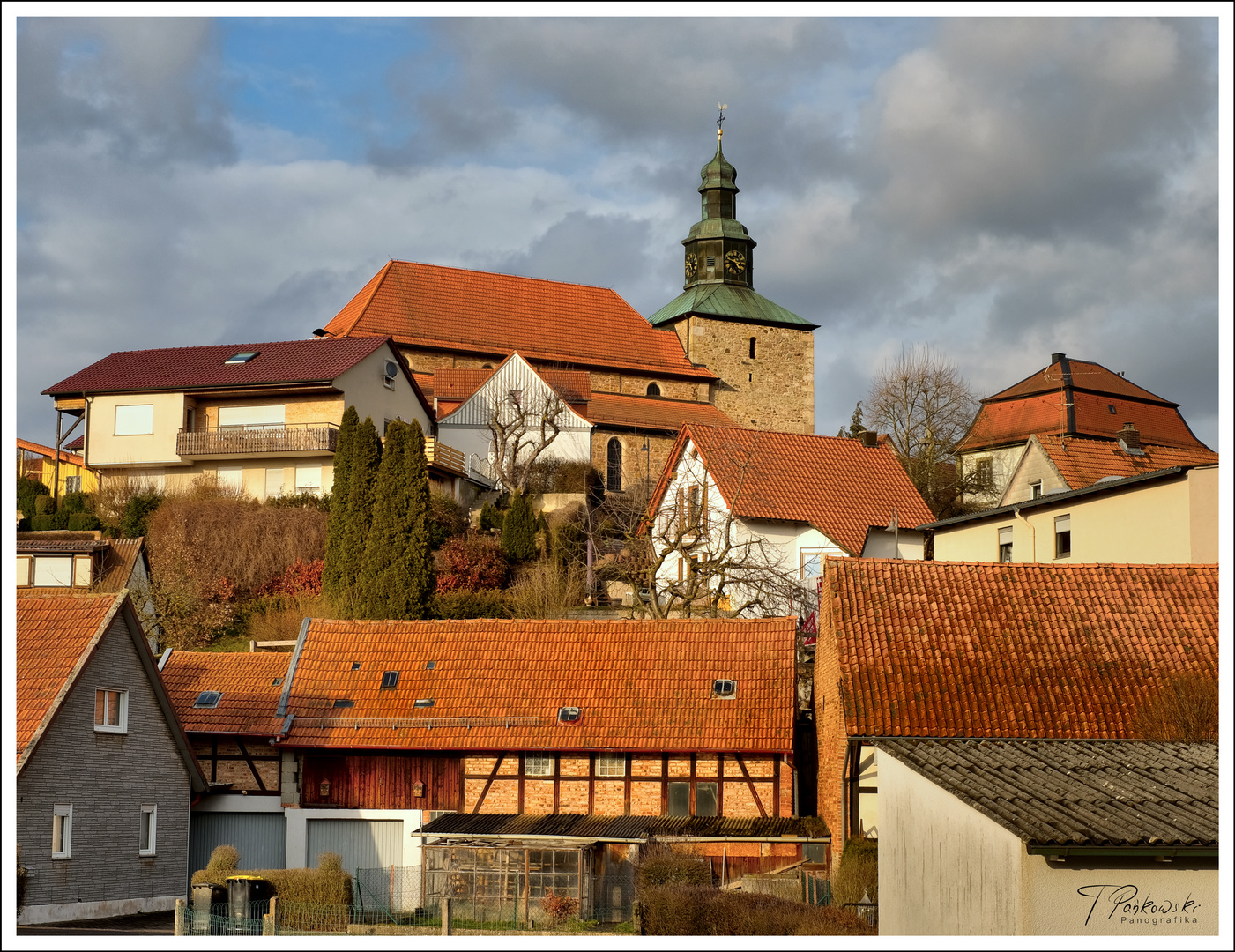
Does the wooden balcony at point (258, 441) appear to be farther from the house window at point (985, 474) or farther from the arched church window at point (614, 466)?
the house window at point (985, 474)

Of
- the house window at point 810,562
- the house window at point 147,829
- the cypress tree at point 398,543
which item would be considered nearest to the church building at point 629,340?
the cypress tree at point 398,543

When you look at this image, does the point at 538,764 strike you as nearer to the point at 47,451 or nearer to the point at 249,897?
the point at 249,897

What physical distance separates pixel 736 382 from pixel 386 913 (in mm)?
50200

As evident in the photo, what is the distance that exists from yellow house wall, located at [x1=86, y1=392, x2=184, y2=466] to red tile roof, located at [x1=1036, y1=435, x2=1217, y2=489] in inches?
1029

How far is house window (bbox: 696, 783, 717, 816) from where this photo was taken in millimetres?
24766

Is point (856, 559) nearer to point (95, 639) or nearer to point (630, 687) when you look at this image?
point (630, 687)

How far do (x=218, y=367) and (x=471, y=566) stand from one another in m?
13.7

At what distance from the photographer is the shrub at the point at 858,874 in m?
19.1

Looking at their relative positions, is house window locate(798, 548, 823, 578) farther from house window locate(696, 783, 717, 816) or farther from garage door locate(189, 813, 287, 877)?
garage door locate(189, 813, 287, 877)

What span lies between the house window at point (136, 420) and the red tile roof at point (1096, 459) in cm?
2701

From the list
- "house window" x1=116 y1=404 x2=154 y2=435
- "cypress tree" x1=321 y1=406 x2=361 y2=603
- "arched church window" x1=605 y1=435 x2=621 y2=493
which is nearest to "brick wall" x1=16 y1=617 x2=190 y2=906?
"cypress tree" x1=321 y1=406 x2=361 y2=603

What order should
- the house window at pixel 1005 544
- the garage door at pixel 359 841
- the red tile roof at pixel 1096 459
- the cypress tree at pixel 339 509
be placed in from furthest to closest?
the red tile roof at pixel 1096 459
the cypress tree at pixel 339 509
the house window at pixel 1005 544
the garage door at pixel 359 841

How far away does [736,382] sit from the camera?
225ft

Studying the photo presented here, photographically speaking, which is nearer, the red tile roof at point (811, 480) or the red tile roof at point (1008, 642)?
the red tile roof at point (1008, 642)
